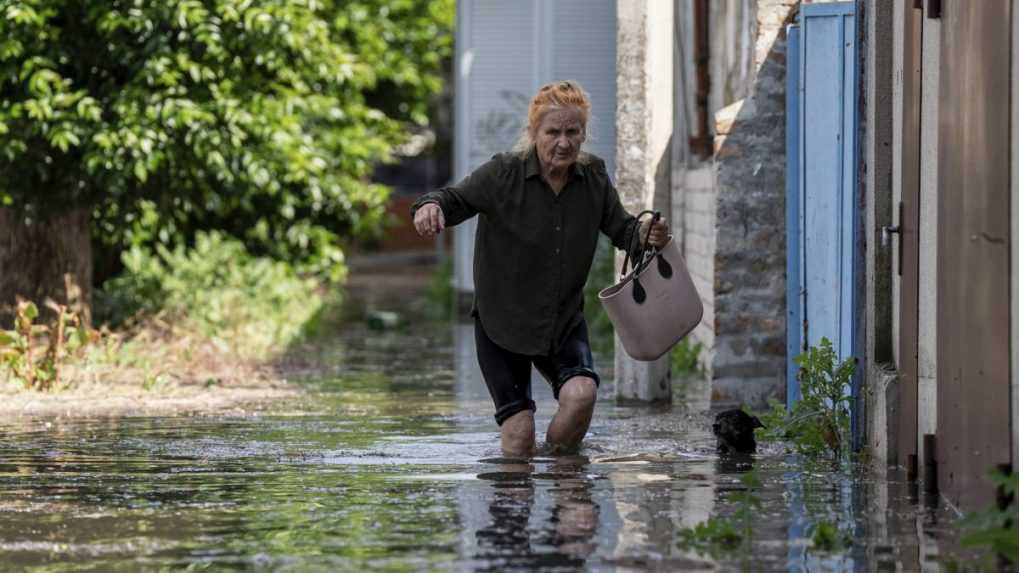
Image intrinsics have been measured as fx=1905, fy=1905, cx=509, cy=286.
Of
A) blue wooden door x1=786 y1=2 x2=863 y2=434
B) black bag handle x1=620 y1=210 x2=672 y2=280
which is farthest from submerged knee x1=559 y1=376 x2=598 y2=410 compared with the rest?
blue wooden door x1=786 y1=2 x2=863 y2=434

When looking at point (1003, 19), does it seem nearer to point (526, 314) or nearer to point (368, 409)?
point (526, 314)

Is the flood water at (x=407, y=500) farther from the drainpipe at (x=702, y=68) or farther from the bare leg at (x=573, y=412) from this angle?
the drainpipe at (x=702, y=68)

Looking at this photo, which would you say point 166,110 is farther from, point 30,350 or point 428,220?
point 428,220

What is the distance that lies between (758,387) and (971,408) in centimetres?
464

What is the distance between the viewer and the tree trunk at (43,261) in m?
15.7

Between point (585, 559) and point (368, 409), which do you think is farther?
point (368, 409)

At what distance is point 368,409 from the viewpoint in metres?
11.3

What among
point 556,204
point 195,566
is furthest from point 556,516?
point 556,204

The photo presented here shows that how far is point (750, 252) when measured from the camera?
37.4ft

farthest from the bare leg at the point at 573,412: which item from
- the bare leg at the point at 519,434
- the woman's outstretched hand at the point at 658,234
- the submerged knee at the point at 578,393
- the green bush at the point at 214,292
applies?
the green bush at the point at 214,292

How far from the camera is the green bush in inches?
643

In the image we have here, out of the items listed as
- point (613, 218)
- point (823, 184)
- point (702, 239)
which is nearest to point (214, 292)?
point (702, 239)

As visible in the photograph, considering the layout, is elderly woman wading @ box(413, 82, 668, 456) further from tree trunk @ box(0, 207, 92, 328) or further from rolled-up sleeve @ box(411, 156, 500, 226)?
tree trunk @ box(0, 207, 92, 328)

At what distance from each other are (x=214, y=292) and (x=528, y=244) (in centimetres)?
911
